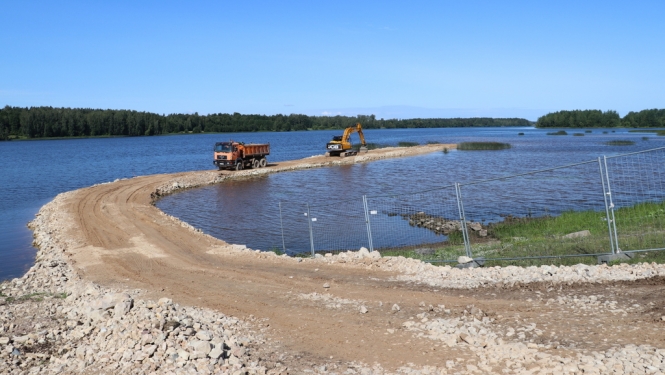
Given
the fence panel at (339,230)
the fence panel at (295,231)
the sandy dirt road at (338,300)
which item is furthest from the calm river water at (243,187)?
the sandy dirt road at (338,300)

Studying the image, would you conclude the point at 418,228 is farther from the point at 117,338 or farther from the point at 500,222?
the point at 117,338

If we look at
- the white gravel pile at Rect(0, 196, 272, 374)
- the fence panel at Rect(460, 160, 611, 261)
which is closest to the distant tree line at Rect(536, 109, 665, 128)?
the fence panel at Rect(460, 160, 611, 261)

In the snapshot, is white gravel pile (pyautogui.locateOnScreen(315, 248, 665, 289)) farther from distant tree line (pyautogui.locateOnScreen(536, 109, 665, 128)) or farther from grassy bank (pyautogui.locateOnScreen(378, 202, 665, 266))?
distant tree line (pyautogui.locateOnScreen(536, 109, 665, 128))

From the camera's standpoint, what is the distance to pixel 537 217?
19.8 meters

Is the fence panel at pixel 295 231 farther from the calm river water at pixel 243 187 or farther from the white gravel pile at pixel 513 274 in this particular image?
the white gravel pile at pixel 513 274

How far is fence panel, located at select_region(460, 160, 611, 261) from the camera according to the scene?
13008 millimetres

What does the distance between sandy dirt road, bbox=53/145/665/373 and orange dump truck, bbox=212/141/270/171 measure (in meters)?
28.7

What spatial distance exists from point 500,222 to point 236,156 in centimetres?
3188

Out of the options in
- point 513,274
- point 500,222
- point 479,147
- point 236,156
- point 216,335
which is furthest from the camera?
point 479,147

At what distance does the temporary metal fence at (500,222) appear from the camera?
1257 centimetres

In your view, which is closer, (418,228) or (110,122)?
(418,228)

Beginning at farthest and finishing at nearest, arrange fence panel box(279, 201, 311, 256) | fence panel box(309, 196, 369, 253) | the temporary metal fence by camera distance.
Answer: fence panel box(279, 201, 311, 256)
fence panel box(309, 196, 369, 253)
the temporary metal fence

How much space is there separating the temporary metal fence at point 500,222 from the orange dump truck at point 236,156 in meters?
17.4

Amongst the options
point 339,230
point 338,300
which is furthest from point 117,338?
point 339,230
